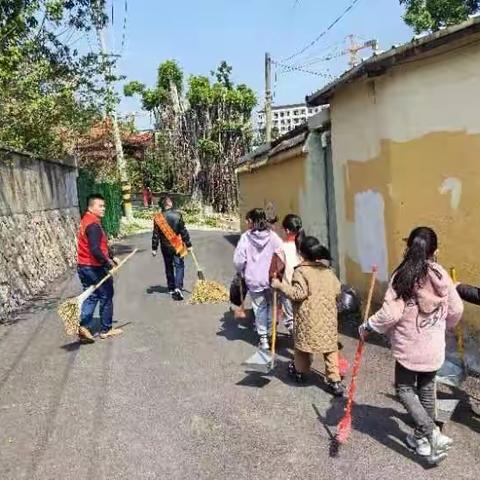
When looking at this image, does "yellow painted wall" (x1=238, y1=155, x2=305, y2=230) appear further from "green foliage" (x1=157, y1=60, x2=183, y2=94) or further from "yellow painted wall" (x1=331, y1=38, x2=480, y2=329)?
"green foliage" (x1=157, y1=60, x2=183, y2=94)

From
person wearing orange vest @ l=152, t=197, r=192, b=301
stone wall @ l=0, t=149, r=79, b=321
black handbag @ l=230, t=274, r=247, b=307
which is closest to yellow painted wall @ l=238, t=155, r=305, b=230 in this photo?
person wearing orange vest @ l=152, t=197, r=192, b=301

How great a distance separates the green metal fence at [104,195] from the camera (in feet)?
66.0

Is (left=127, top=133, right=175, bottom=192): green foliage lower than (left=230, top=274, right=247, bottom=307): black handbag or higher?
higher

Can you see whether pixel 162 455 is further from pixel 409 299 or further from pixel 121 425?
pixel 409 299

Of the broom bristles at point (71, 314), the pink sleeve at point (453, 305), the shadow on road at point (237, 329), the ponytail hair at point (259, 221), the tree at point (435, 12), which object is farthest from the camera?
the tree at point (435, 12)

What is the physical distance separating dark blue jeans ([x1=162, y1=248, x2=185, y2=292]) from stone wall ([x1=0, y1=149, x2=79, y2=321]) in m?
2.54

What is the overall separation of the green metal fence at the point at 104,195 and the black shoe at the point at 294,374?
1450cm

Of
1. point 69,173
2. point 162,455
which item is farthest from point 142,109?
point 162,455

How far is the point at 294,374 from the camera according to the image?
5840 millimetres

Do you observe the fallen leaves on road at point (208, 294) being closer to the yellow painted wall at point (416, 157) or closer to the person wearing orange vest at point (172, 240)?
the person wearing orange vest at point (172, 240)

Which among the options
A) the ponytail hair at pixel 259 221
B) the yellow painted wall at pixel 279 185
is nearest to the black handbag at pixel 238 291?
the ponytail hair at pixel 259 221

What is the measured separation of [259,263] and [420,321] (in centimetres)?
287

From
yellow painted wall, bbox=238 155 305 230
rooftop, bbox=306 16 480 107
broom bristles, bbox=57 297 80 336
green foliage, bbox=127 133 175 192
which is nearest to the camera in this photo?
rooftop, bbox=306 16 480 107

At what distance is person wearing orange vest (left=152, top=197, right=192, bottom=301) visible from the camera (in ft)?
33.9
